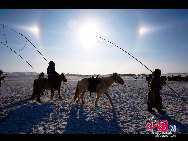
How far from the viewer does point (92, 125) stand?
18.0 feet

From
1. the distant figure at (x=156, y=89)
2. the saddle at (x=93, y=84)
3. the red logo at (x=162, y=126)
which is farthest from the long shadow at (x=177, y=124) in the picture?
the saddle at (x=93, y=84)

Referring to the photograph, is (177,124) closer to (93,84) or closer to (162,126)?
(162,126)

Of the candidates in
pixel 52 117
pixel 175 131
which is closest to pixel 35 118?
pixel 52 117

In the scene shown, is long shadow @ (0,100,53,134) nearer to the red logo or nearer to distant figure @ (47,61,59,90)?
distant figure @ (47,61,59,90)

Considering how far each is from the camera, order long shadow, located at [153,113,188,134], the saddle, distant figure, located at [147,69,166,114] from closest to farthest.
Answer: long shadow, located at [153,113,188,134], distant figure, located at [147,69,166,114], the saddle

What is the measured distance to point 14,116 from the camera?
6457mm

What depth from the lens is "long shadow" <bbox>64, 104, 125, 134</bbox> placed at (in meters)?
4.88

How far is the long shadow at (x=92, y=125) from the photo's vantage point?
4.88 metres

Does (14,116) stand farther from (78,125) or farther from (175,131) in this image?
(175,131)

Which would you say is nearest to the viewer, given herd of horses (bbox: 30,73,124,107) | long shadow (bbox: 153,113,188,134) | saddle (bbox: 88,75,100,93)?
long shadow (bbox: 153,113,188,134)

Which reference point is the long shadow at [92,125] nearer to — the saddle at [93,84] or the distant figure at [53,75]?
the saddle at [93,84]

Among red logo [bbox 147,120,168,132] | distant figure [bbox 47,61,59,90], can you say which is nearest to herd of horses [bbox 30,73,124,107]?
distant figure [bbox 47,61,59,90]

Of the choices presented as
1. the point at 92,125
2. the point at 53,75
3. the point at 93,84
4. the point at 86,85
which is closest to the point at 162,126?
the point at 92,125
